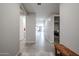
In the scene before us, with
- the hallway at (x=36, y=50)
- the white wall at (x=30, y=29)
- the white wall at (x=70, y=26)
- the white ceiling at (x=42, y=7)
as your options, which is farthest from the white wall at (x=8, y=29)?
the white wall at (x=30, y=29)

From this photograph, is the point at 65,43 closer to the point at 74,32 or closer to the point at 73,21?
the point at 74,32

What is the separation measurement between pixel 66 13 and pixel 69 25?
493 mm

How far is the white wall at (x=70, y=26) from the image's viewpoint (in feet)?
13.2

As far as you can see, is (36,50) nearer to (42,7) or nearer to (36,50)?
(36,50)

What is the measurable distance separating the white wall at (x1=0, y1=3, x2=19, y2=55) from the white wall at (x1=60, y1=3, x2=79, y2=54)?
1.84 m

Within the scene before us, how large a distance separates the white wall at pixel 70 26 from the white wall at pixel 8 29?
1.84 meters

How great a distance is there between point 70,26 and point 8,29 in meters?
2.29

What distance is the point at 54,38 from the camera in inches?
375

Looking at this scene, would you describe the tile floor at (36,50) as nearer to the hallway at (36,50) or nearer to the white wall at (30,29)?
the hallway at (36,50)

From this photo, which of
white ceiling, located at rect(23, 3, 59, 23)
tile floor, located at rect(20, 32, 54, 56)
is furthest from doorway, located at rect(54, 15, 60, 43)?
tile floor, located at rect(20, 32, 54, 56)

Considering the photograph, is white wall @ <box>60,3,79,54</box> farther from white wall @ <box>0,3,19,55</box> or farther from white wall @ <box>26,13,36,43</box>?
white wall @ <box>26,13,36,43</box>

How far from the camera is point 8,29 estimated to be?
4129mm

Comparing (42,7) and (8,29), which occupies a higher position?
(42,7)

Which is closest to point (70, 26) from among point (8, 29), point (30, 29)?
point (8, 29)
